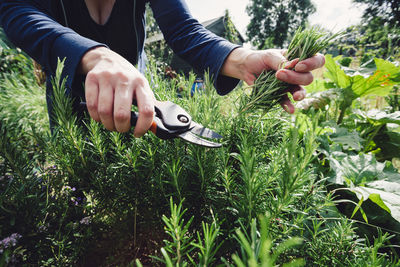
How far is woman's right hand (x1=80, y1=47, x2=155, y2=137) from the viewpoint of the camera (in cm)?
75

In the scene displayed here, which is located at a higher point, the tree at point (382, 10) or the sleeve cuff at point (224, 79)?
the tree at point (382, 10)

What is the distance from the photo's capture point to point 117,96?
756mm

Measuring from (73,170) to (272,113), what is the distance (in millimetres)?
1054

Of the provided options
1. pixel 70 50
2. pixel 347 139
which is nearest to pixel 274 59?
pixel 70 50

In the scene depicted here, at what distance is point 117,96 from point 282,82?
82 cm

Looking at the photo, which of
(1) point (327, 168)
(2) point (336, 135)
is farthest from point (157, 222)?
(2) point (336, 135)

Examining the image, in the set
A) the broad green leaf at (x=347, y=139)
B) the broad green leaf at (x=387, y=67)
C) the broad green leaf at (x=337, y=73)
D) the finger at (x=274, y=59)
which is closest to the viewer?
the finger at (x=274, y=59)

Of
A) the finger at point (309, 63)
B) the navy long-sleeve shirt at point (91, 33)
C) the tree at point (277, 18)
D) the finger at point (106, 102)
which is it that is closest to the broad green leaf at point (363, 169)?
the finger at point (309, 63)

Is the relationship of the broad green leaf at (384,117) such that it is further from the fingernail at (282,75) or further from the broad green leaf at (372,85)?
the fingernail at (282,75)

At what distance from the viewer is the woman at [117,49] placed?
2.53 ft

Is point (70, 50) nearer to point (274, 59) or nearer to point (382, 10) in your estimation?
point (274, 59)

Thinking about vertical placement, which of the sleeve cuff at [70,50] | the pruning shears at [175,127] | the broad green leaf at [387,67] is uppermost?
the broad green leaf at [387,67]

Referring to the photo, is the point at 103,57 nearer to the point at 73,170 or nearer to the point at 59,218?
the point at 73,170

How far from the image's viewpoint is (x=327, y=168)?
60.6 inches
